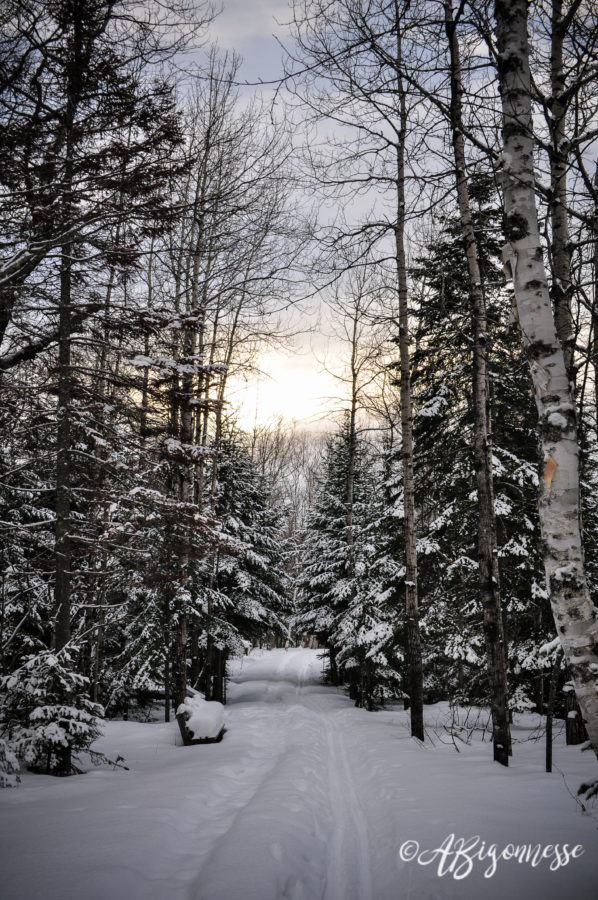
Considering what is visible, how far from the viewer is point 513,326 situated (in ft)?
12.1

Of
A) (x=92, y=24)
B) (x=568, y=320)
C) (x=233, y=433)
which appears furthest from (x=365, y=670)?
(x=92, y=24)

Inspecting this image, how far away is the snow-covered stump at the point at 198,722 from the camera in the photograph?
9578 mm

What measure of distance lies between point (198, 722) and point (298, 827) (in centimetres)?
593

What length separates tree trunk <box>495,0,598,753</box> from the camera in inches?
116

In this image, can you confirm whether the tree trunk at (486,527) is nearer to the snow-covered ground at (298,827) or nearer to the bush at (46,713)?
the snow-covered ground at (298,827)

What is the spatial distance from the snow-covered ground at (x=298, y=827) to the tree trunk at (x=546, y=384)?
1863 millimetres

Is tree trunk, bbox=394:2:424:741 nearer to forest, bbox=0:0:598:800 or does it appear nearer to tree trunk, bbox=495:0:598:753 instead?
forest, bbox=0:0:598:800

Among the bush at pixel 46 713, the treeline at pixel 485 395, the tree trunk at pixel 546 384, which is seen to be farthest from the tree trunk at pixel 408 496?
the bush at pixel 46 713

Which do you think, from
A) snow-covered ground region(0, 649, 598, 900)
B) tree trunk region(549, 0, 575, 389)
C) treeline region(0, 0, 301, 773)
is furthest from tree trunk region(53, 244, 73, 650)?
tree trunk region(549, 0, 575, 389)

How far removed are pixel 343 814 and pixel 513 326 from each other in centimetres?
590

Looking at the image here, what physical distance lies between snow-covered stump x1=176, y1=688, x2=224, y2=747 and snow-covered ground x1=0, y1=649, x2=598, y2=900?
4.84 feet

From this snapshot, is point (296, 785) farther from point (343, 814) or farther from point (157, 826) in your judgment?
point (157, 826)

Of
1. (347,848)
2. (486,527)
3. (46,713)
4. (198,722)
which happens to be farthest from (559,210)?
(198,722)

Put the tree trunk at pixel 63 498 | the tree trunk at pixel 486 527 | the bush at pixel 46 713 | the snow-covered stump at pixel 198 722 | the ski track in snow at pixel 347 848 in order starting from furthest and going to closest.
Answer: the snow-covered stump at pixel 198 722 → the tree trunk at pixel 63 498 → the tree trunk at pixel 486 527 → the bush at pixel 46 713 → the ski track in snow at pixel 347 848
